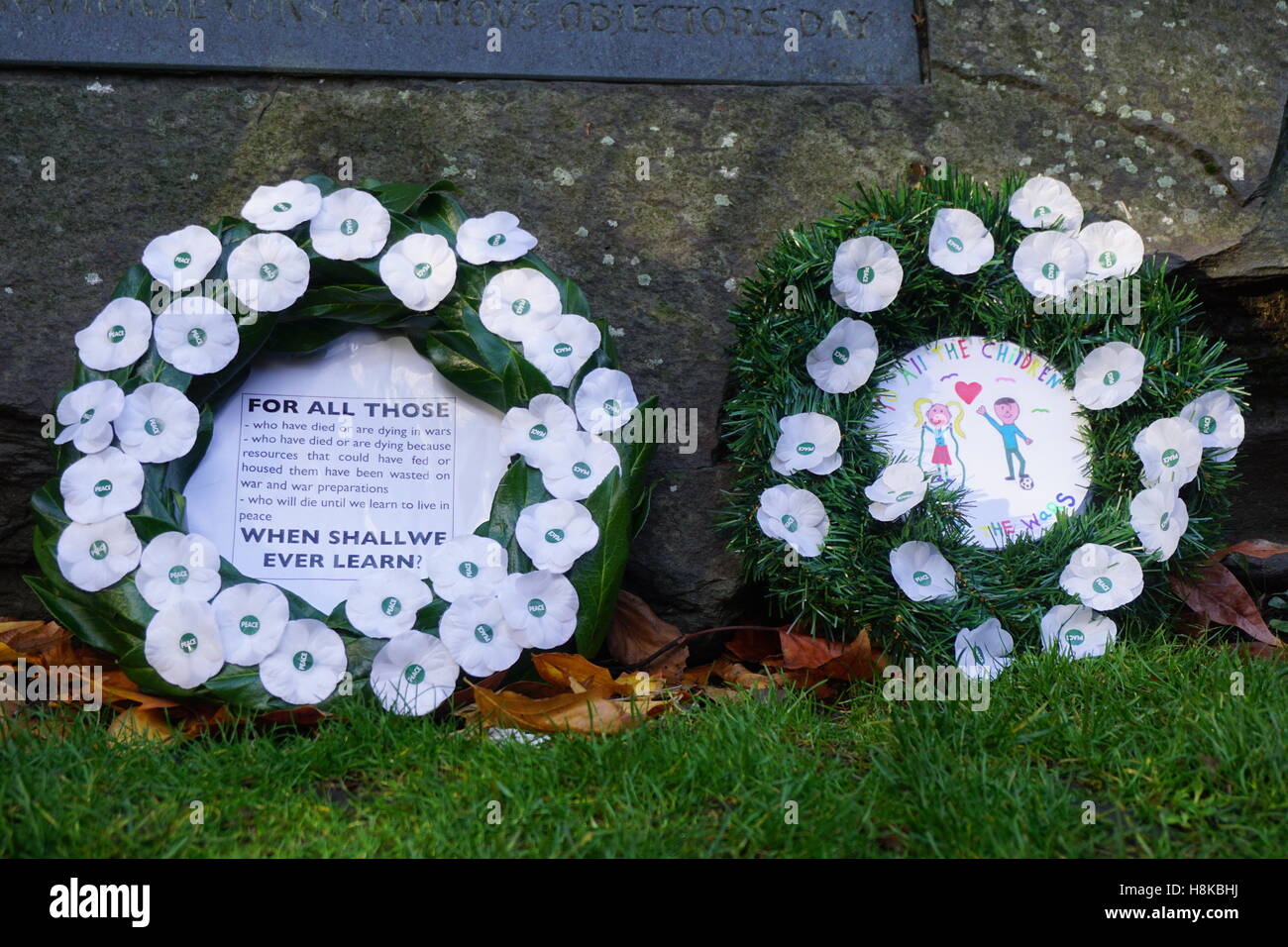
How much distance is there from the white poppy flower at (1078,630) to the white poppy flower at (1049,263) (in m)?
0.68

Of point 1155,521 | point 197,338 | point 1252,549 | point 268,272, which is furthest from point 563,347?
point 1252,549

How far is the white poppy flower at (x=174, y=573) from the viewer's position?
2143mm

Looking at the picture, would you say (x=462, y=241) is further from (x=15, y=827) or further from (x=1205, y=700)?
(x=1205, y=700)

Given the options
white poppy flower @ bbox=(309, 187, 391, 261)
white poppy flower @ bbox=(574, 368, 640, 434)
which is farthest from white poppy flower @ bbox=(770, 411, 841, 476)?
white poppy flower @ bbox=(309, 187, 391, 261)

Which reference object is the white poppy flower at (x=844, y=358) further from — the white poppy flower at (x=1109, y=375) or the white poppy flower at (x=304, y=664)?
the white poppy flower at (x=304, y=664)

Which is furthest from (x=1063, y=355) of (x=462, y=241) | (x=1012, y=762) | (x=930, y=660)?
(x=462, y=241)

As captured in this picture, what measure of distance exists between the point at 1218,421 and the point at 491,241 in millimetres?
1600

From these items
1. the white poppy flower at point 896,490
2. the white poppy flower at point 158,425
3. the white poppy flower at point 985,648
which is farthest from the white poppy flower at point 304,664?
the white poppy flower at point 985,648

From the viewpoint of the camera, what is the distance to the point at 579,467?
2.30 m

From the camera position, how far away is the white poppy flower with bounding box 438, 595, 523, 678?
217cm

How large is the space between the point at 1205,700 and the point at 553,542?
3.88ft

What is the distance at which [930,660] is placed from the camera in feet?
7.36

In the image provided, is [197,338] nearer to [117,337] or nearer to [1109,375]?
[117,337]

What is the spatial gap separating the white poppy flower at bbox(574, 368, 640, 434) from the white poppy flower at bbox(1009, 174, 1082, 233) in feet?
3.20
